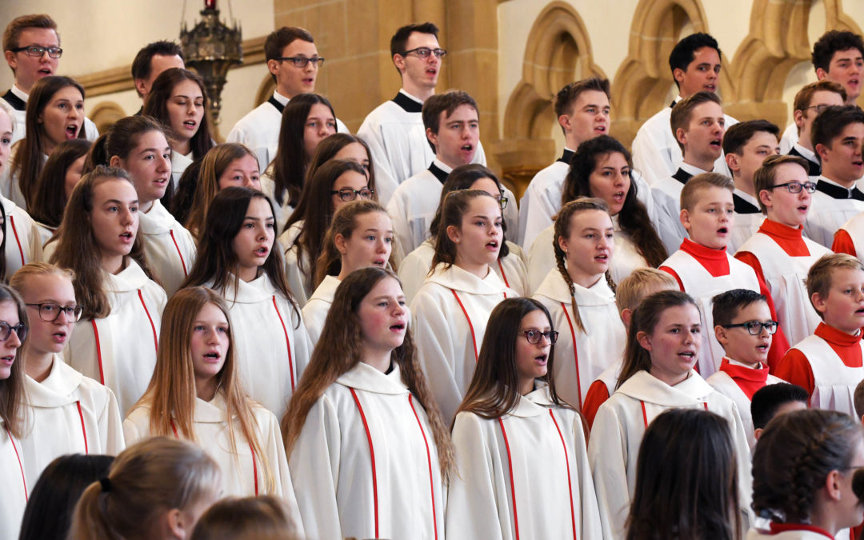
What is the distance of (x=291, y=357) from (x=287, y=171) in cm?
153

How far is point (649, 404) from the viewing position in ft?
15.7

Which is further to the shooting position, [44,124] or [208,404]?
[44,124]

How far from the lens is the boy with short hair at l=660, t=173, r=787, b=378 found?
5566 millimetres

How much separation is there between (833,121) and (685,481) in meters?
3.55

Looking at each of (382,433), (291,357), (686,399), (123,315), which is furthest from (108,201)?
(686,399)

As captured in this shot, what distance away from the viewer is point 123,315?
15.6 feet

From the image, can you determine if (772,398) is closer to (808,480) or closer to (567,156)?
(808,480)

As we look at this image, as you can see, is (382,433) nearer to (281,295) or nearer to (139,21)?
(281,295)

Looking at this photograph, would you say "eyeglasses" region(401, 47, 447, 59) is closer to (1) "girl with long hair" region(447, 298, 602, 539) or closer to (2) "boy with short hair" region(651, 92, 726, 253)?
(2) "boy with short hair" region(651, 92, 726, 253)

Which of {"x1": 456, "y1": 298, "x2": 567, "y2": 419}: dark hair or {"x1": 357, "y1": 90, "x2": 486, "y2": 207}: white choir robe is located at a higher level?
{"x1": 357, "y1": 90, "x2": 486, "y2": 207}: white choir robe

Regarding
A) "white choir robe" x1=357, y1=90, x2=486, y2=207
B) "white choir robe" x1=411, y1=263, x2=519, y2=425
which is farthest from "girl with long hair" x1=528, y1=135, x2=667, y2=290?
"white choir robe" x1=357, y1=90, x2=486, y2=207

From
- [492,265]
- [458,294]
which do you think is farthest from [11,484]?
[492,265]

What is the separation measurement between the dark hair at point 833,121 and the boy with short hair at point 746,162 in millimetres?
200

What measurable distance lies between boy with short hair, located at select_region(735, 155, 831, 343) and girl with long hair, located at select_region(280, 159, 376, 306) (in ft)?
5.42
